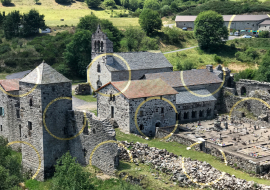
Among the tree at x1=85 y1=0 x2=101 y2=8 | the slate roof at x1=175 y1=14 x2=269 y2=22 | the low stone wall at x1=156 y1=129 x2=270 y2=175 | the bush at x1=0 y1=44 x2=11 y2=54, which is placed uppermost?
the tree at x1=85 y1=0 x2=101 y2=8

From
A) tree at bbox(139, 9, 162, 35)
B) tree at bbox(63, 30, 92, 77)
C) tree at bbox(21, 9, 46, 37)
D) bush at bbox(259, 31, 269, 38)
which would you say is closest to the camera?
tree at bbox(63, 30, 92, 77)

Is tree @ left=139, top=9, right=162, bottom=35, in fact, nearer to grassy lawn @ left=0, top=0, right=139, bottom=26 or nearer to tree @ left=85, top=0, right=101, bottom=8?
grassy lawn @ left=0, top=0, right=139, bottom=26

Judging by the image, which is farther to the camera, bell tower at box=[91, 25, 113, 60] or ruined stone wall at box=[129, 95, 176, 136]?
bell tower at box=[91, 25, 113, 60]

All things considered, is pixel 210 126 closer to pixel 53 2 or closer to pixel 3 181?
pixel 3 181

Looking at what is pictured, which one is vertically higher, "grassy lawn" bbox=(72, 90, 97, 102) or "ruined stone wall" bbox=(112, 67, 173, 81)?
"ruined stone wall" bbox=(112, 67, 173, 81)

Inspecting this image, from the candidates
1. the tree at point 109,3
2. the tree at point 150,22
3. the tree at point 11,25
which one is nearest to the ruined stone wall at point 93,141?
the tree at point 150,22

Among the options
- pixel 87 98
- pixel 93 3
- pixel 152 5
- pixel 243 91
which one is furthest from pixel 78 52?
pixel 152 5

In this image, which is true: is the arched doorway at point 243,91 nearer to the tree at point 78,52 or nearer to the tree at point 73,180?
the tree at point 78,52

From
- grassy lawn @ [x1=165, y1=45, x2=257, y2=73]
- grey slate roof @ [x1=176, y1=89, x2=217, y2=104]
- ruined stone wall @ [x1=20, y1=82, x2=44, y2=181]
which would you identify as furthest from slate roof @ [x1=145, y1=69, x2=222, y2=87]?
ruined stone wall @ [x1=20, y1=82, x2=44, y2=181]
